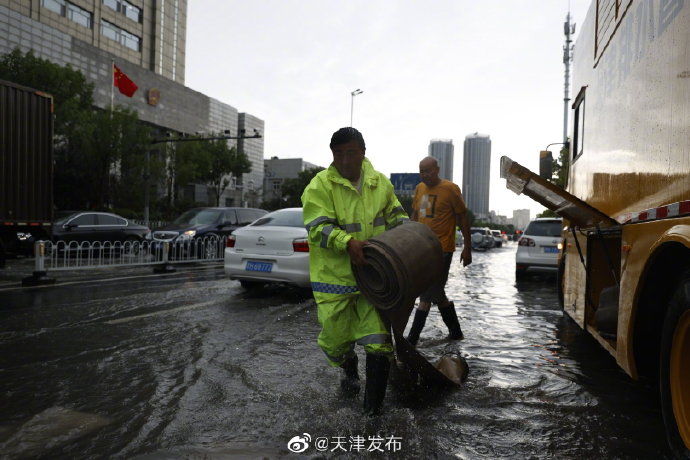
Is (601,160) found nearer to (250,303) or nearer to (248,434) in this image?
(248,434)

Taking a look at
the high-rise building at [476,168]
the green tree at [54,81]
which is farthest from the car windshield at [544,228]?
the high-rise building at [476,168]

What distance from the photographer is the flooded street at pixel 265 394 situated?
9.36 ft

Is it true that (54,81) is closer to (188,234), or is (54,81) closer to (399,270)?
(188,234)

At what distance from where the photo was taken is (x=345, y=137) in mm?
3344

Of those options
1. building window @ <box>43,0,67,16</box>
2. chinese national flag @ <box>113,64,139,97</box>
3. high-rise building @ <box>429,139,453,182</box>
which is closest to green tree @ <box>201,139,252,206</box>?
chinese national flag @ <box>113,64,139,97</box>

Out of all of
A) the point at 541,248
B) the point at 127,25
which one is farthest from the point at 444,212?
the point at 127,25

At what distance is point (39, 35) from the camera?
32.9m

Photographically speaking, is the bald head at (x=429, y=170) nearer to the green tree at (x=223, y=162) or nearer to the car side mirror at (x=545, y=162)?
the car side mirror at (x=545, y=162)

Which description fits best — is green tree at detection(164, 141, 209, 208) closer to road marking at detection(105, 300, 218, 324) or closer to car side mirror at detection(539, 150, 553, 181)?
road marking at detection(105, 300, 218, 324)

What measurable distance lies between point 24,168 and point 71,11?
34.9m

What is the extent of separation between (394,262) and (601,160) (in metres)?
2.32

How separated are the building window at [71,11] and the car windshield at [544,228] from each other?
37942 millimetres

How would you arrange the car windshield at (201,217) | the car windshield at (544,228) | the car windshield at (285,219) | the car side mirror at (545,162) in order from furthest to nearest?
the car windshield at (201,217), the car windshield at (544,228), the car windshield at (285,219), the car side mirror at (545,162)

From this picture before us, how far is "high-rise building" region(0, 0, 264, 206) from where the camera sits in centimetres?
3312
